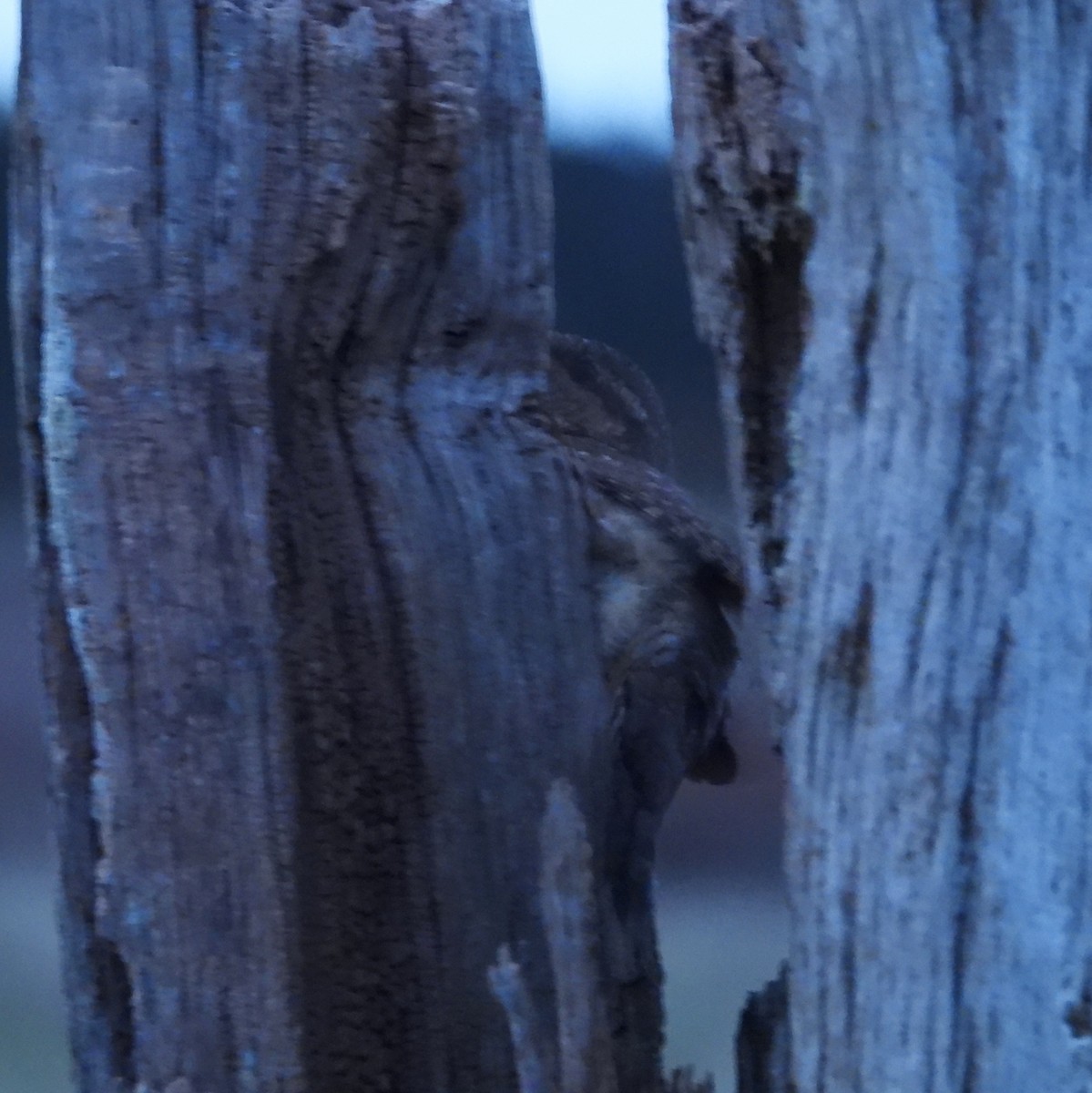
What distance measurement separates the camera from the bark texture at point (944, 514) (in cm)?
76

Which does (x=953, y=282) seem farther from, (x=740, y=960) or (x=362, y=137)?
(x=740, y=960)

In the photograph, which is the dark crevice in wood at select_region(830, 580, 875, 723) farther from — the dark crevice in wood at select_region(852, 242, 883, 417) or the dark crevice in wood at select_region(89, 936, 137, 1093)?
the dark crevice in wood at select_region(89, 936, 137, 1093)

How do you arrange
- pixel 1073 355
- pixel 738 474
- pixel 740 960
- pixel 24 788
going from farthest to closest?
pixel 24 788
pixel 740 960
pixel 738 474
pixel 1073 355

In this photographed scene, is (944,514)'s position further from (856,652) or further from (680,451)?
(680,451)

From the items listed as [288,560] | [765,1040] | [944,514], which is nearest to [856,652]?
[944,514]

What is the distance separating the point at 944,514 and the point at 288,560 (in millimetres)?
469

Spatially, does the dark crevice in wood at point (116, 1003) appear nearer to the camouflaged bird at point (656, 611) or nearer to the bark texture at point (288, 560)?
the bark texture at point (288, 560)

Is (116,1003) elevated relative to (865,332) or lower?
lower

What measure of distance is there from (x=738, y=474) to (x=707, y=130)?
198 millimetres

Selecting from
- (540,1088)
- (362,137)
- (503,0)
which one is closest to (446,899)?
(540,1088)

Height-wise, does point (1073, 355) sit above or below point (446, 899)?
above

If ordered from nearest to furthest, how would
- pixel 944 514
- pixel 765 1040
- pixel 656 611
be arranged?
pixel 944 514 → pixel 765 1040 → pixel 656 611

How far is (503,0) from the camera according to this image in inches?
44.2

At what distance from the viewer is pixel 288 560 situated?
1.04m
